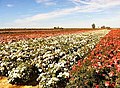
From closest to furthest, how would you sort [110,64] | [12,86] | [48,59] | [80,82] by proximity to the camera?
[80,82], [110,64], [12,86], [48,59]

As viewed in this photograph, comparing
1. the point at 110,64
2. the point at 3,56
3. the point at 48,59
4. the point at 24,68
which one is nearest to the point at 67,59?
the point at 48,59

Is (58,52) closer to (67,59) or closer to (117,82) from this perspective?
(67,59)

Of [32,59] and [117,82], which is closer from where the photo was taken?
[117,82]

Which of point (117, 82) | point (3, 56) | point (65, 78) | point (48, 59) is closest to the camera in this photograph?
point (117, 82)

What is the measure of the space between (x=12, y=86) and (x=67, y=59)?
239 centimetres

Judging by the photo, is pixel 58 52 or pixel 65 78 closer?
pixel 65 78

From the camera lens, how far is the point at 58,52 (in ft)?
39.9

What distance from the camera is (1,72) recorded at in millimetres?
12180

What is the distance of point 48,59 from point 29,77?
1.18 metres

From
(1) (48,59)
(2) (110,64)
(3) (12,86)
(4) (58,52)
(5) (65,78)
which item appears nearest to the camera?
(2) (110,64)

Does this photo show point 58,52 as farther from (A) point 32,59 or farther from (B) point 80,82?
(B) point 80,82

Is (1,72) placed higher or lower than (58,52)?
lower

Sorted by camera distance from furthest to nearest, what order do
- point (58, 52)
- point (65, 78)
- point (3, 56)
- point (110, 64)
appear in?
point (3, 56), point (58, 52), point (65, 78), point (110, 64)

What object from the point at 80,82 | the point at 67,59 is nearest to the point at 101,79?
the point at 80,82
